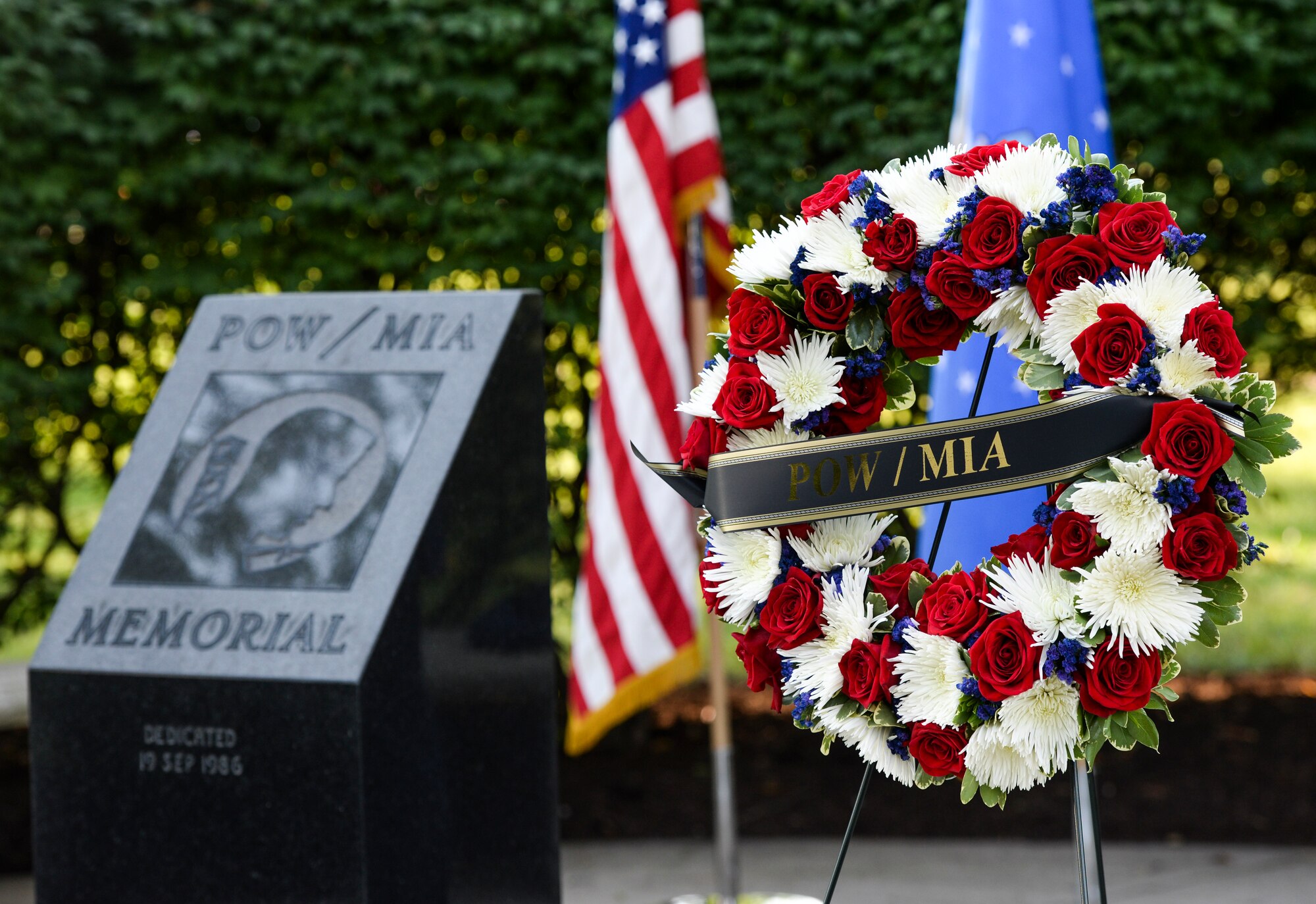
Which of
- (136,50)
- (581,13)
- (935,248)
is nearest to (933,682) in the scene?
(935,248)

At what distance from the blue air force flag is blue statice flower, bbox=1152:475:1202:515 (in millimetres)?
1655

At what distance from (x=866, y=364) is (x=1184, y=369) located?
1.78ft

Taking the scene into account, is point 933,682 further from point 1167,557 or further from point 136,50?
point 136,50

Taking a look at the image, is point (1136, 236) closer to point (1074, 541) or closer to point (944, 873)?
point (1074, 541)

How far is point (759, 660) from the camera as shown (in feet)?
7.57

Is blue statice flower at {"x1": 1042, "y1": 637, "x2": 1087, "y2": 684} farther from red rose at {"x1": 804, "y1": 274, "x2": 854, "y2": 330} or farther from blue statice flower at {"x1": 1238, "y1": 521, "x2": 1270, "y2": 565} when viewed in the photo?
red rose at {"x1": 804, "y1": 274, "x2": 854, "y2": 330}

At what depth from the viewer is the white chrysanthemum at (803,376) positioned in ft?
7.41

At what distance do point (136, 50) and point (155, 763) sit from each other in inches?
120

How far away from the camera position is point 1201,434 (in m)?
1.94

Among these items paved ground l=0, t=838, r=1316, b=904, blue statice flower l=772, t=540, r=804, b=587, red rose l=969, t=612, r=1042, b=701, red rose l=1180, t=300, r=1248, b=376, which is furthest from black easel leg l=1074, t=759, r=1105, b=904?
paved ground l=0, t=838, r=1316, b=904

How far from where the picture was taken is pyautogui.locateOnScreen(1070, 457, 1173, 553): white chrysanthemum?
1.96 meters

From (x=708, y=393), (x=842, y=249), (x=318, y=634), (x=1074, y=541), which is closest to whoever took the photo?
(x=1074, y=541)

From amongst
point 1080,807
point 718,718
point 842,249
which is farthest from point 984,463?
point 718,718

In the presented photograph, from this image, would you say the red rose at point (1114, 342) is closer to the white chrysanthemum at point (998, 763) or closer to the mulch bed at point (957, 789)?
the white chrysanthemum at point (998, 763)
